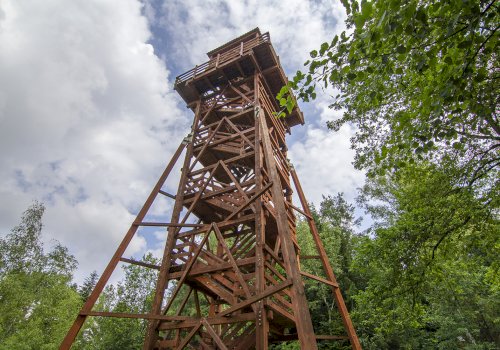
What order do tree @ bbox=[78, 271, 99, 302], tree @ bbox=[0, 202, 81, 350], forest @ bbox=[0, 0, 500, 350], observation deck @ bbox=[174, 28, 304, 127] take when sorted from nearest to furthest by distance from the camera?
forest @ bbox=[0, 0, 500, 350]
observation deck @ bbox=[174, 28, 304, 127]
tree @ bbox=[0, 202, 81, 350]
tree @ bbox=[78, 271, 99, 302]

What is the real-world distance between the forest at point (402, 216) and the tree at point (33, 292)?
0.07m

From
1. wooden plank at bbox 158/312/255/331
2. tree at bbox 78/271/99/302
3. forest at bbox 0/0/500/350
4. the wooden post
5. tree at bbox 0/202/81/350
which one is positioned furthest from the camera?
tree at bbox 78/271/99/302

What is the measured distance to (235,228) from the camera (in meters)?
8.17

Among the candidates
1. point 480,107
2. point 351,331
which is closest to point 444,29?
point 480,107

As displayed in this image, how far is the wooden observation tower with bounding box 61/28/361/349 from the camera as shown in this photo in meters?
5.32

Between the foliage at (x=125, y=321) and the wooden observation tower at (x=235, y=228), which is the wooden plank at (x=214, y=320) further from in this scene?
the foliage at (x=125, y=321)

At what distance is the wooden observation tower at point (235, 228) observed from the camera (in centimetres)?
532

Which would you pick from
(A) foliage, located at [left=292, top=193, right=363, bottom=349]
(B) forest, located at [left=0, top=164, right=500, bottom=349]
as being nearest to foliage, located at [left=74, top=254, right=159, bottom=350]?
(B) forest, located at [left=0, top=164, right=500, bottom=349]

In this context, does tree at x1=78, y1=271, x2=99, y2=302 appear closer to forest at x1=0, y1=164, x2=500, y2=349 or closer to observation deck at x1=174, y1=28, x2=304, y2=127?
forest at x1=0, y1=164, x2=500, y2=349

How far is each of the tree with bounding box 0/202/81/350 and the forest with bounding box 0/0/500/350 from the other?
0.23 feet

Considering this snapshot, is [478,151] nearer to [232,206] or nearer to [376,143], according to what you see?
[376,143]

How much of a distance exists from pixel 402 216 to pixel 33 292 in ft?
68.8

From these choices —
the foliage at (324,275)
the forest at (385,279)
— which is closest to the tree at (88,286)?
the forest at (385,279)

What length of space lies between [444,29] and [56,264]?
2424 cm
